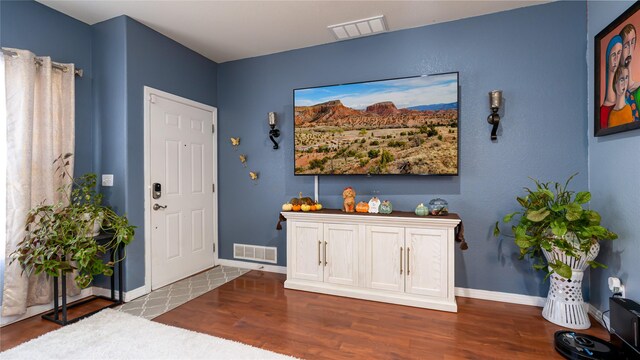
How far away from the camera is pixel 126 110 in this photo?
2904 mm

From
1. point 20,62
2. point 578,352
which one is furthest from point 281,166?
point 578,352

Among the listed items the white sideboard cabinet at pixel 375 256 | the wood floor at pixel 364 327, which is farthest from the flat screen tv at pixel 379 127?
the wood floor at pixel 364 327

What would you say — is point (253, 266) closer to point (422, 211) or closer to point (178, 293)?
point (178, 293)

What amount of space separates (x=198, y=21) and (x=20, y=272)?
2655 mm

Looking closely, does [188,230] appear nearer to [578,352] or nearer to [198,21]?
[198,21]

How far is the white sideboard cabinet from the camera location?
8.79ft

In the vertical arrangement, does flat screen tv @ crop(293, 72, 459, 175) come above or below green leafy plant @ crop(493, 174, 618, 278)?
above

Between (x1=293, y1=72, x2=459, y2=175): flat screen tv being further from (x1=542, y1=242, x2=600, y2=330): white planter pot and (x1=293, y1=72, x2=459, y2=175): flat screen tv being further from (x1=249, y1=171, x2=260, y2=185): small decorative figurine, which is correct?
(x1=542, y1=242, x2=600, y2=330): white planter pot

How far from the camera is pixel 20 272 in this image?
243cm

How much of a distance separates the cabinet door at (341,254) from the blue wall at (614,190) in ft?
6.41

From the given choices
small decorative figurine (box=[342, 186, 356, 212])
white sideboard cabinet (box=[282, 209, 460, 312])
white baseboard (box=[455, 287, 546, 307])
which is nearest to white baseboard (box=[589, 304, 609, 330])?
white baseboard (box=[455, 287, 546, 307])

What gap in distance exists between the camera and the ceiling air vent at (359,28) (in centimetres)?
298

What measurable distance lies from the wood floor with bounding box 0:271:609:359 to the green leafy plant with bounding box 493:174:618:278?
0.54 m

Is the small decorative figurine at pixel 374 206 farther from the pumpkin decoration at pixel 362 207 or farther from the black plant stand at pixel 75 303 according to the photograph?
the black plant stand at pixel 75 303
